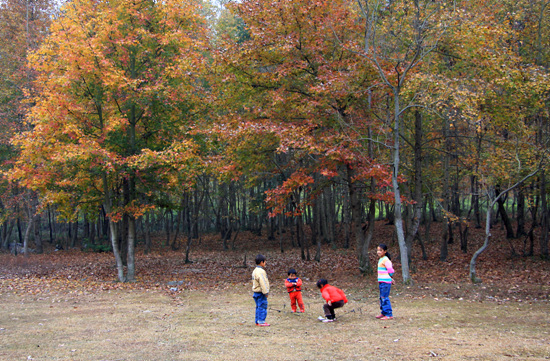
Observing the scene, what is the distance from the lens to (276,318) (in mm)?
9180

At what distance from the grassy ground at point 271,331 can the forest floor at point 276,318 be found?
0.02 meters

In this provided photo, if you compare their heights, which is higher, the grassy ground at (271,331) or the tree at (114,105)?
the tree at (114,105)

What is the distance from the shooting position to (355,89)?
14.3 m

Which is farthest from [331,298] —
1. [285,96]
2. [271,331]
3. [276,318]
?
[285,96]

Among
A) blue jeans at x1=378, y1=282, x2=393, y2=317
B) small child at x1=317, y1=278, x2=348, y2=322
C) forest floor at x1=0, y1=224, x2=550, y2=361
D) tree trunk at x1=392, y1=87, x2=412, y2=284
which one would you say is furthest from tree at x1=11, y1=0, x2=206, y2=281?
blue jeans at x1=378, y1=282, x2=393, y2=317

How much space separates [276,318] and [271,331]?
126cm

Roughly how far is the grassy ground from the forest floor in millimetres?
21

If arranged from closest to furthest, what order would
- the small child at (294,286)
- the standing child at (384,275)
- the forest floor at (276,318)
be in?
the forest floor at (276,318)
the standing child at (384,275)
the small child at (294,286)

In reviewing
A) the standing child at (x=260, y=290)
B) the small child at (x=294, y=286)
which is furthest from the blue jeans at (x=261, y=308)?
the small child at (x=294, y=286)

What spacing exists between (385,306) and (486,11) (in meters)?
13.3

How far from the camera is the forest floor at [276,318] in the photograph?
649cm

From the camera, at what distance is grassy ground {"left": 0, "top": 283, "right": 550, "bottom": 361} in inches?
250

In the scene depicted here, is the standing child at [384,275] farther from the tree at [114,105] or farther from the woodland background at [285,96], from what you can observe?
the tree at [114,105]

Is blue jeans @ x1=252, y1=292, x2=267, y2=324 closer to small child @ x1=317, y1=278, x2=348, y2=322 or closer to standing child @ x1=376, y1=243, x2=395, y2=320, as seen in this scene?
small child @ x1=317, y1=278, x2=348, y2=322
